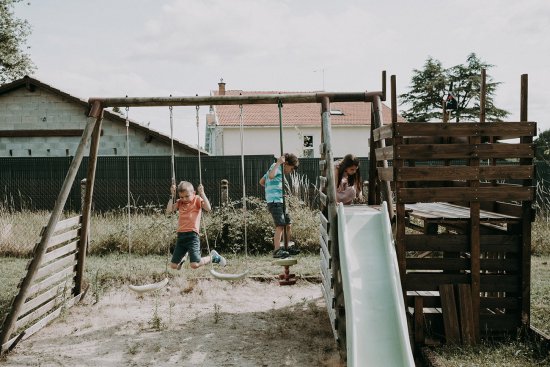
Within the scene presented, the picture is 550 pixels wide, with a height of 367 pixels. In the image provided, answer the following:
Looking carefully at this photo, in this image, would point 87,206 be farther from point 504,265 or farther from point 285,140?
point 285,140

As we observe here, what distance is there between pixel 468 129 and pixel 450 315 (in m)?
1.84

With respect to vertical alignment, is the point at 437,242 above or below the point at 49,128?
below

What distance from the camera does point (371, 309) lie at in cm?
447

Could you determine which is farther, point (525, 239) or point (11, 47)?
point (11, 47)

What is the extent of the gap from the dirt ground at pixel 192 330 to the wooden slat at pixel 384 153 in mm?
2046

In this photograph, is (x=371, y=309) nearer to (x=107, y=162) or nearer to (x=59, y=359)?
(x=59, y=359)

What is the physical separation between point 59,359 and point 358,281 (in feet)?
9.97

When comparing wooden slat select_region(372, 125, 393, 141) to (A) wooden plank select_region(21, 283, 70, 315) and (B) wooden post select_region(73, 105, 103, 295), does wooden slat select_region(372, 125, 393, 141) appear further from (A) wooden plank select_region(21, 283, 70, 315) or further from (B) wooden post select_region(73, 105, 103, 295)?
(A) wooden plank select_region(21, 283, 70, 315)

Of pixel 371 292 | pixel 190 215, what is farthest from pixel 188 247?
pixel 371 292

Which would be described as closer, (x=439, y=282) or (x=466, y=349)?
(x=466, y=349)

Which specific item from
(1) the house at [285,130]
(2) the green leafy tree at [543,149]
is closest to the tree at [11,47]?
(1) the house at [285,130]

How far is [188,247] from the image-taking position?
23.5ft

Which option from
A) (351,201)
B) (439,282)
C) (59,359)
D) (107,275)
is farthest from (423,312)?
(107,275)

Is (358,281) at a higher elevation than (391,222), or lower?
lower
